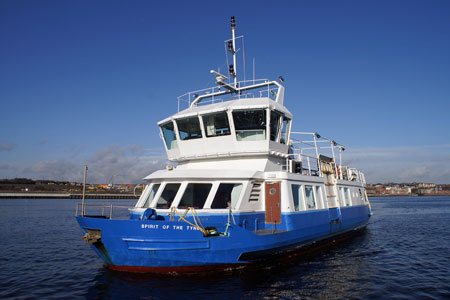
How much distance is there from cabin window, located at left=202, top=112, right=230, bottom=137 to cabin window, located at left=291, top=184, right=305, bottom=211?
159 inches

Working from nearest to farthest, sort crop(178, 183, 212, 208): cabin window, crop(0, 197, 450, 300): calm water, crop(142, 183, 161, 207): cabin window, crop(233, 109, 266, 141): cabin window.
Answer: crop(0, 197, 450, 300): calm water, crop(178, 183, 212, 208): cabin window, crop(142, 183, 161, 207): cabin window, crop(233, 109, 266, 141): cabin window

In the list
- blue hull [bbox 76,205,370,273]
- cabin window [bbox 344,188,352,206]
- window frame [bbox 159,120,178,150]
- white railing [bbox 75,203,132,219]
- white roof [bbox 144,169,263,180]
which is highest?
window frame [bbox 159,120,178,150]

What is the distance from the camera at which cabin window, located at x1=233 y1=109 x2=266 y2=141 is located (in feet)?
46.3

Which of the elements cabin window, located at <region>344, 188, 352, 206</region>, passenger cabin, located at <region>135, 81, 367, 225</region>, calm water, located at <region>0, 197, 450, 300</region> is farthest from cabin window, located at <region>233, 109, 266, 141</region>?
cabin window, located at <region>344, 188, 352, 206</region>

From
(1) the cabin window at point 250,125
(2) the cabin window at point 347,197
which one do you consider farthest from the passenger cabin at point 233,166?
(2) the cabin window at point 347,197

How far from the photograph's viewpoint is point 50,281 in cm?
1145

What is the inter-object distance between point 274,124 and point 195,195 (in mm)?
4954

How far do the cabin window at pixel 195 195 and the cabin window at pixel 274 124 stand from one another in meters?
3.82

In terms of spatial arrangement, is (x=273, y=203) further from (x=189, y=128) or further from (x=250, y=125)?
(x=189, y=128)

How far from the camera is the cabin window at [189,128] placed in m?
15.1

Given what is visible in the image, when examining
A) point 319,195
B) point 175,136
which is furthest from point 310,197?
point 175,136

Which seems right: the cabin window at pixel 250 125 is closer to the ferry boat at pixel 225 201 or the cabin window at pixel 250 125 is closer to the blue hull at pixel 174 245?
the ferry boat at pixel 225 201

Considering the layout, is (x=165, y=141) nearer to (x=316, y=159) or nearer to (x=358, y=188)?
(x=316, y=159)

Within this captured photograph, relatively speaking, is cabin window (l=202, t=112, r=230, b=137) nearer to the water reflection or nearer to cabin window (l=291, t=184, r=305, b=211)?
cabin window (l=291, t=184, r=305, b=211)
